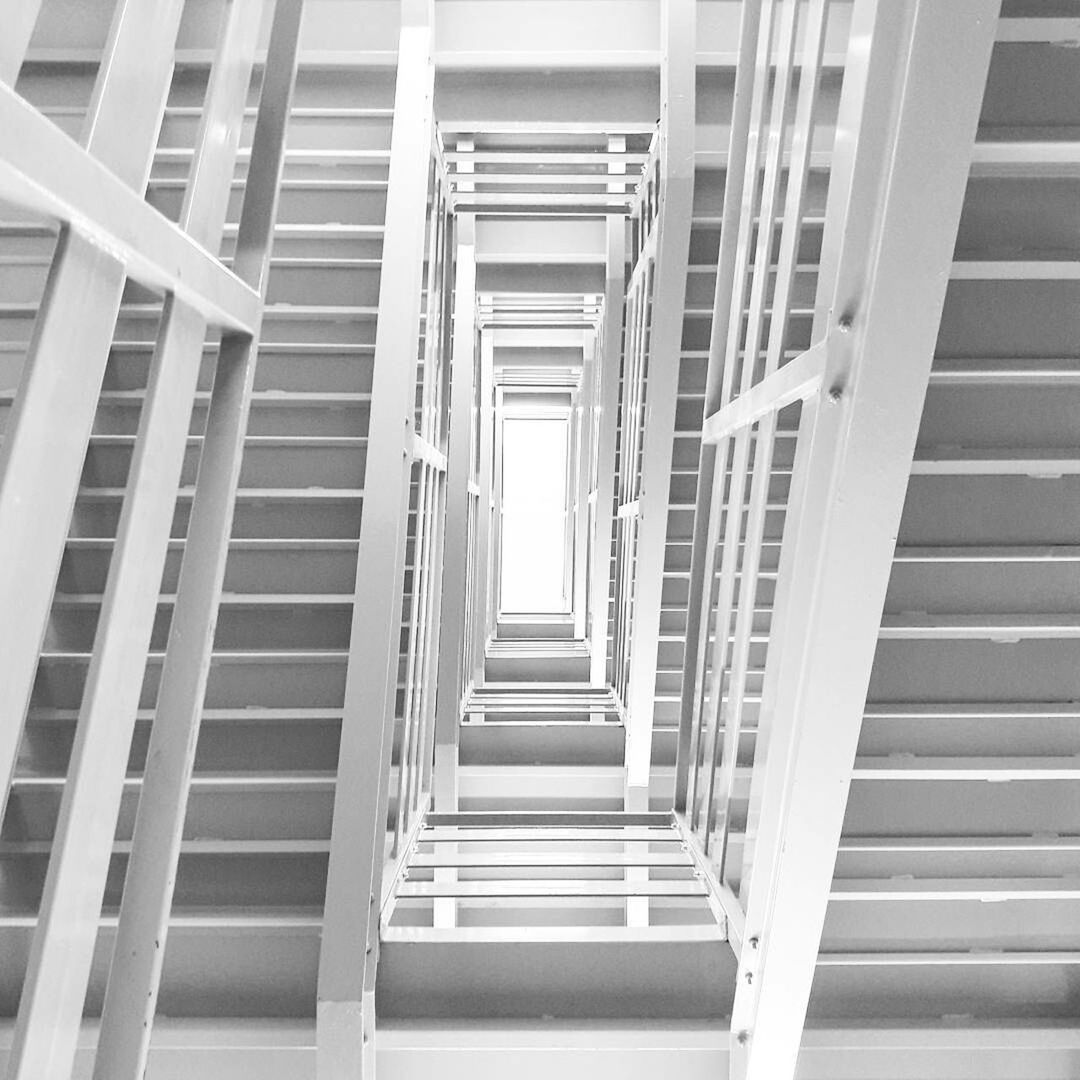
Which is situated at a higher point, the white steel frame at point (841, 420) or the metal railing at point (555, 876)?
the white steel frame at point (841, 420)

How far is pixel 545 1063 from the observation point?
332cm

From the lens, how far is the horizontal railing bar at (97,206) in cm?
136

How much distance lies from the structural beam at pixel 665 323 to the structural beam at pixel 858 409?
3.11 m

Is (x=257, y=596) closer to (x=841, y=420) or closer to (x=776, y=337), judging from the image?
(x=776, y=337)

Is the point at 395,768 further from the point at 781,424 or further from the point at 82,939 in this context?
the point at 82,939

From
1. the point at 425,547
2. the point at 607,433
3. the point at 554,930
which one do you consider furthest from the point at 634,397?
the point at 554,930

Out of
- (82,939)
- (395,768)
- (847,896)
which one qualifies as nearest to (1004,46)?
(847,896)

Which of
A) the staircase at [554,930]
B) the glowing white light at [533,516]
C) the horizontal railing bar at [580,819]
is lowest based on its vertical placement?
the staircase at [554,930]

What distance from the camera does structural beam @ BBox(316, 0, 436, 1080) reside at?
122 inches

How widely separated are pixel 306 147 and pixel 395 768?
306 centimetres

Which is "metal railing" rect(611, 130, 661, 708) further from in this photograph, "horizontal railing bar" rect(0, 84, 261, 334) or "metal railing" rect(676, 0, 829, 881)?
"horizontal railing bar" rect(0, 84, 261, 334)

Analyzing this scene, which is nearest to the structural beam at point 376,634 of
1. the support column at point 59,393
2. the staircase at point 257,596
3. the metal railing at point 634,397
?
the staircase at point 257,596

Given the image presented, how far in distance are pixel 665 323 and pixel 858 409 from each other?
142 inches

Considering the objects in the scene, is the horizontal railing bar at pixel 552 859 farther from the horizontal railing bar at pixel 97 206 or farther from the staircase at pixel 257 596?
the horizontal railing bar at pixel 97 206
